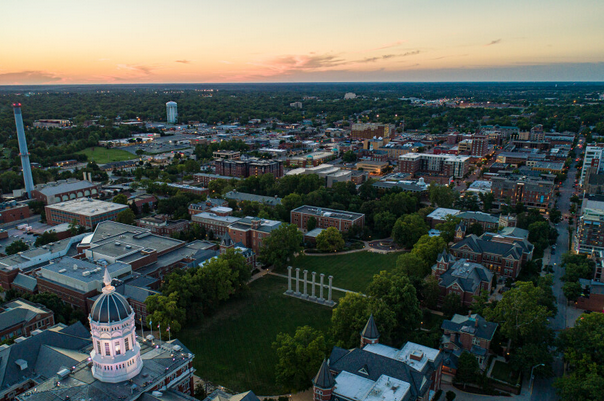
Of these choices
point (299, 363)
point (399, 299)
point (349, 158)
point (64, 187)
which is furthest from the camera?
point (349, 158)

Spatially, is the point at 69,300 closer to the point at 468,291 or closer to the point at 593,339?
the point at 468,291

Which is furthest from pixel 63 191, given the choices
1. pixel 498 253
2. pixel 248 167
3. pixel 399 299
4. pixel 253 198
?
pixel 498 253

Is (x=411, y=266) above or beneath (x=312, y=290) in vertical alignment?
above

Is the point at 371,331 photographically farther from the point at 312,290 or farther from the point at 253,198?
the point at 253,198

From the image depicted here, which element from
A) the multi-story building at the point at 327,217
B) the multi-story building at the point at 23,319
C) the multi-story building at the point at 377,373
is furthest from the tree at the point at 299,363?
the multi-story building at the point at 327,217

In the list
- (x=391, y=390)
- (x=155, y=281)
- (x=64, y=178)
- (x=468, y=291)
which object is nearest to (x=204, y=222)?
(x=155, y=281)

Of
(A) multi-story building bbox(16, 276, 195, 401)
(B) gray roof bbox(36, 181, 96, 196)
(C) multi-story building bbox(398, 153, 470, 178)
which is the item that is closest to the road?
(C) multi-story building bbox(398, 153, 470, 178)
